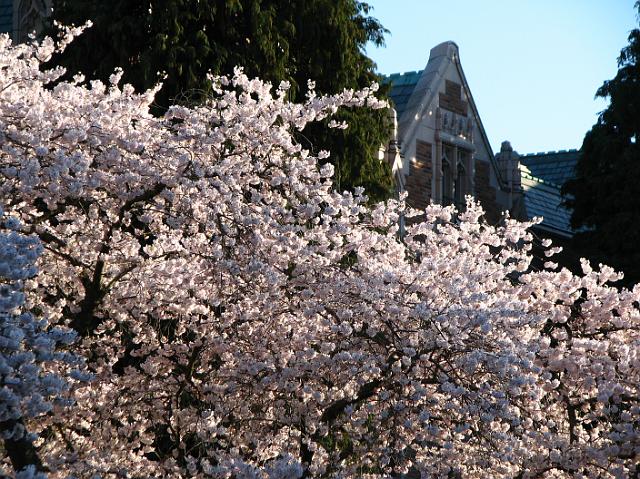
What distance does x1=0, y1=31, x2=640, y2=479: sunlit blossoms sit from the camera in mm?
12000

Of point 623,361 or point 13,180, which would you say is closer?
point 13,180

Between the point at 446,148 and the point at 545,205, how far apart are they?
682 centimetres

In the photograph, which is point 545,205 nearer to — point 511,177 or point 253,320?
point 511,177

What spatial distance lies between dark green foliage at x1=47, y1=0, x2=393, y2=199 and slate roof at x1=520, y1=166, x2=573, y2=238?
1126 centimetres

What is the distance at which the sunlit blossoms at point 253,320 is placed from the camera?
12000 mm

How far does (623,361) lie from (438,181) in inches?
681

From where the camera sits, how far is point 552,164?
154 ft

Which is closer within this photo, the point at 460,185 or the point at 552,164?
the point at 460,185

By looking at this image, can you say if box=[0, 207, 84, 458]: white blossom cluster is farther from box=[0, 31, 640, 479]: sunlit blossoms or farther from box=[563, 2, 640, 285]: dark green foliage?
box=[563, 2, 640, 285]: dark green foliage

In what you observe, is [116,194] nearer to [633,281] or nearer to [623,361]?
[623,361]

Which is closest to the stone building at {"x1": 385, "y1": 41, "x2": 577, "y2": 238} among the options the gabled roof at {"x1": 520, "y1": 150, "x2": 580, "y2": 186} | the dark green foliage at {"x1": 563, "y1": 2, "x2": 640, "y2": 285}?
the dark green foliage at {"x1": 563, "y1": 2, "x2": 640, "y2": 285}

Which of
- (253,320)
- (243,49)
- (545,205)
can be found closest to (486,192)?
(545,205)

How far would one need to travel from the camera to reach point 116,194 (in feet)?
40.7

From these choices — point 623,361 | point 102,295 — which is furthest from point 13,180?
point 623,361
